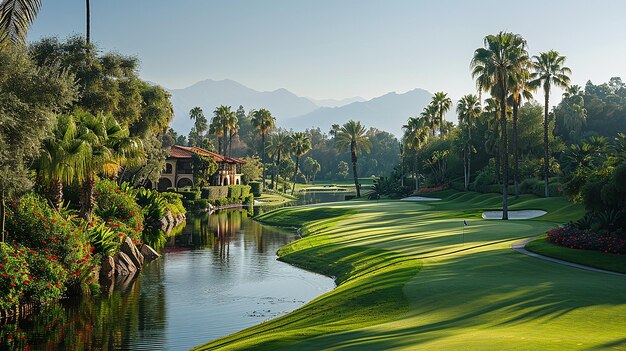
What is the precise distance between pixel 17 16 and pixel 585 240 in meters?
26.1

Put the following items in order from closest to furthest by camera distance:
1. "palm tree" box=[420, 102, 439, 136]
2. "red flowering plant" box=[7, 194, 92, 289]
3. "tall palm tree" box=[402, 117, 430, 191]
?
"red flowering plant" box=[7, 194, 92, 289] < "tall palm tree" box=[402, 117, 430, 191] < "palm tree" box=[420, 102, 439, 136]

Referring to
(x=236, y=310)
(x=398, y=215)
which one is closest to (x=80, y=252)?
(x=236, y=310)

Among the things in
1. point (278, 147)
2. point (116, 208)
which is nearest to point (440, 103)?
point (278, 147)

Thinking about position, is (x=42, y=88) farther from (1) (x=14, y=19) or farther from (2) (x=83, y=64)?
(2) (x=83, y=64)

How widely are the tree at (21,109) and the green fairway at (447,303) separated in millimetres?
9692

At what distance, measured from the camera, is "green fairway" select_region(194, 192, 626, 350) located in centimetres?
1461

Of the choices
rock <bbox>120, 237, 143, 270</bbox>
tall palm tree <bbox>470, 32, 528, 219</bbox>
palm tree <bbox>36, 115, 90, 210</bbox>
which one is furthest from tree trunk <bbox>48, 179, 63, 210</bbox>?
tall palm tree <bbox>470, 32, 528, 219</bbox>

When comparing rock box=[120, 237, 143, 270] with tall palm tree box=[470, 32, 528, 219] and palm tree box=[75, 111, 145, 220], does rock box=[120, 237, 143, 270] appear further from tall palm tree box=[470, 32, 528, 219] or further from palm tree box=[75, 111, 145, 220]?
tall palm tree box=[470, 32, 528, 219]

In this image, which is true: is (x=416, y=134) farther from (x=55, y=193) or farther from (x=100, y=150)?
(x=55, y=193)

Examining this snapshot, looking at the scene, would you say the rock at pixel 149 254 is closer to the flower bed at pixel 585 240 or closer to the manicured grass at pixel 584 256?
the manicured grass at pixel 584 256

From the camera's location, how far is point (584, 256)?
2836 cm

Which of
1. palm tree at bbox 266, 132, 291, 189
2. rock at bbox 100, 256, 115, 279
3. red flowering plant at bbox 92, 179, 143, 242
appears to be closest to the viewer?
rock at bbox 100, 256, 115, 279

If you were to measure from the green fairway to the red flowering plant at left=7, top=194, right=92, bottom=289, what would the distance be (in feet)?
34.4

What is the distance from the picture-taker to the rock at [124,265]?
108ft
